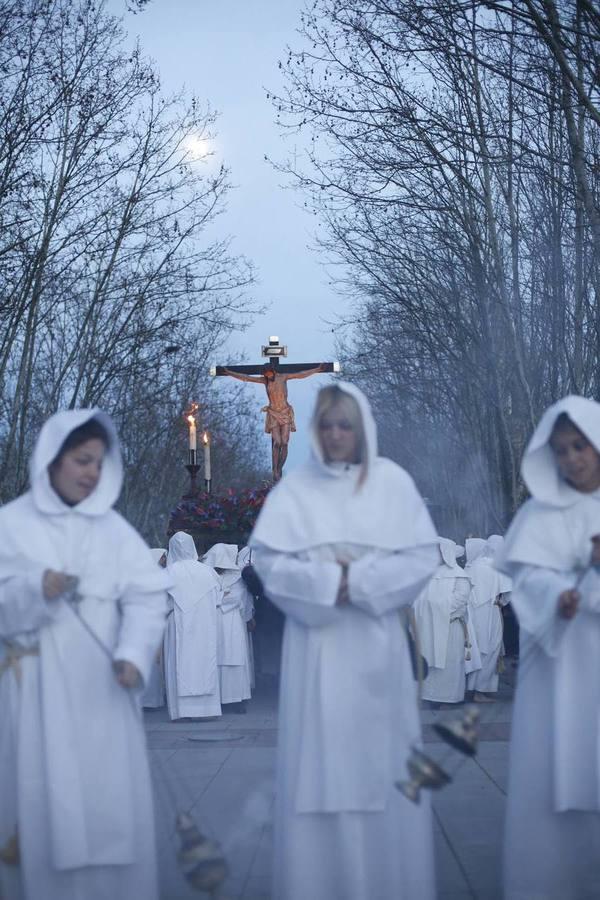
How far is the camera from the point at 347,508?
5.66m

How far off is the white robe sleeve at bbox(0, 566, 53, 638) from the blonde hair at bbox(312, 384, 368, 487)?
1.33m

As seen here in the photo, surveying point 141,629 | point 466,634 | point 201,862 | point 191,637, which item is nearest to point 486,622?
point 466,634

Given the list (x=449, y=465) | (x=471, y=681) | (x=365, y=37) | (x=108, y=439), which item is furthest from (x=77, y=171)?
(x=449, y=465)

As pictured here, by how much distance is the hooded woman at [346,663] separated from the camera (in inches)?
216

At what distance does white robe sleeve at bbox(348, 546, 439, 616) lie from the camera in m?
5.49

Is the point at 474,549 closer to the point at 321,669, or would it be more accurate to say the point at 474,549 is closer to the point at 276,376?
the point at 276,376

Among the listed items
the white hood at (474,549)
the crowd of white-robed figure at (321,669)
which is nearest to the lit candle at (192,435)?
the white hood at (474,549)

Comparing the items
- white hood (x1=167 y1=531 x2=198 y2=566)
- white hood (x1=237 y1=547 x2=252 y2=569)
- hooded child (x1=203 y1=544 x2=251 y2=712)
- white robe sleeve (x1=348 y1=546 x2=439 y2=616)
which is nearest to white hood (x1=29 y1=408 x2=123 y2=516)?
white robe sleeve (x1=348 y1=546 x2=439 y2=616)

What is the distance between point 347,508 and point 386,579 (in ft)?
1.16

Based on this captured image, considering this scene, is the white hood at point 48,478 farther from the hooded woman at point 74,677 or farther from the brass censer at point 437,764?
the brass censer at point 437,764

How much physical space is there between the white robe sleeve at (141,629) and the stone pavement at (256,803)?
1.58 feet

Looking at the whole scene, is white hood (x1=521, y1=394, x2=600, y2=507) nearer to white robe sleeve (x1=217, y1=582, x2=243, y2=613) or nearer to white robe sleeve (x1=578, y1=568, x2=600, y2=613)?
white robe sleeve (x1=578, y1=568, x2=600, y2=613)

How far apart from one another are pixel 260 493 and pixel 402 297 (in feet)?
26.7

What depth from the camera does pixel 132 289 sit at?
21312mm
